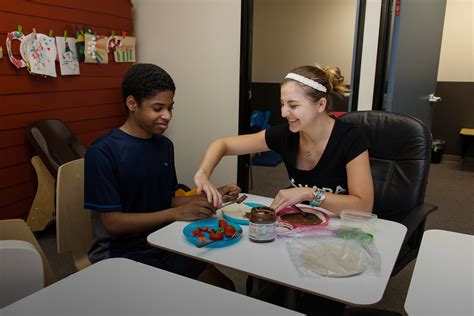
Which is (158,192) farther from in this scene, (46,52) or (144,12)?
(144,12)

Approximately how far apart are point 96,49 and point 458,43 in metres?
4.51

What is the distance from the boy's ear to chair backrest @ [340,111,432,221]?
105cm

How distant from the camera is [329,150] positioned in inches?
60.3

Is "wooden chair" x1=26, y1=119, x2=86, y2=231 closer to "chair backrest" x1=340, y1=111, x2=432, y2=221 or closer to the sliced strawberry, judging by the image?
the sliced strawberry

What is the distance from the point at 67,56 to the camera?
279cm

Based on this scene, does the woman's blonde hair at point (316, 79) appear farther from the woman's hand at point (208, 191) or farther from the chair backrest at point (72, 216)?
the chair backrest at point (72, 216)

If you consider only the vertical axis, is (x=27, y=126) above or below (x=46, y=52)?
below

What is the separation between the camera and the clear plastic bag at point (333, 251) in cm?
99

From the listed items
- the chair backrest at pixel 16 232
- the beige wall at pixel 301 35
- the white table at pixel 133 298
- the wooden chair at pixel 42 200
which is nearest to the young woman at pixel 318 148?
the white table at pixel 133 298

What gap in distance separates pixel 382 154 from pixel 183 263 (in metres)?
1.04

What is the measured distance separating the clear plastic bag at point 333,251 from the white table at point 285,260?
19mm

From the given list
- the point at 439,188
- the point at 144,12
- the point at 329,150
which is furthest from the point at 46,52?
the point at 439,188

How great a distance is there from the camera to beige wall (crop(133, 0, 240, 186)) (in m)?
3.04

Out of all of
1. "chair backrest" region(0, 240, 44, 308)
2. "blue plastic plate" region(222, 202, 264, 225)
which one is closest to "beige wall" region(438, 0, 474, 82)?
"blue plastic plate" region(222, 202, 264, 225)
